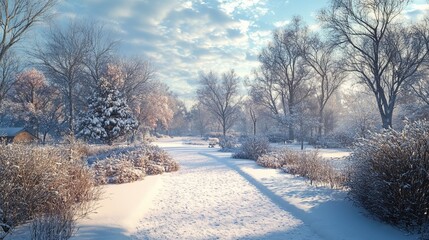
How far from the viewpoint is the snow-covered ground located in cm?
508

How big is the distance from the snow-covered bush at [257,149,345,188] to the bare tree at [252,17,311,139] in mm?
18588

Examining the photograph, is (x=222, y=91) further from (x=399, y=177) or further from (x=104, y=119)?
(x=399, y=177)

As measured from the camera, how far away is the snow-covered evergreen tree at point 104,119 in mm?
21641

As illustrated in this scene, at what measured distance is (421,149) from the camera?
4.75 metres

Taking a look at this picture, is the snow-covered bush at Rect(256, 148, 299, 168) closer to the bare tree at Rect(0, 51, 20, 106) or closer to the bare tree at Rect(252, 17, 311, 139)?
the bare tree at Rect(252, 17, 311, 139)

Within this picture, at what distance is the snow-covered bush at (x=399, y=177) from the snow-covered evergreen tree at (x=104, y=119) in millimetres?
19859

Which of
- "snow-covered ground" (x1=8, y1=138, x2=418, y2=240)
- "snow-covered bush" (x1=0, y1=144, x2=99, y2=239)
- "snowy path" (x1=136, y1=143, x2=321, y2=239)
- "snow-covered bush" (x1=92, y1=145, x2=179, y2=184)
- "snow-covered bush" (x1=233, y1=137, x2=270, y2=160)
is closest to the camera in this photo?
"snow-covered bush" (x1=0, y1=144, x2=99, y2=239)

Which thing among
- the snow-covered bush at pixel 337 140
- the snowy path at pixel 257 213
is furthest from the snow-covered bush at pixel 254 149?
the snow-covered bush at pixel 337 140

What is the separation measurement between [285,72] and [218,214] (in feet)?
109

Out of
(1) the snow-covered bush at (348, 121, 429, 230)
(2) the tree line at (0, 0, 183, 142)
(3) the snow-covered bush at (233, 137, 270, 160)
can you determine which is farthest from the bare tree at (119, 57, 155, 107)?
(1) the snow-covered bush at (348, 121, 429, 230)

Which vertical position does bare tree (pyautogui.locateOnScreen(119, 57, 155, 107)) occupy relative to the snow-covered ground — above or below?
above

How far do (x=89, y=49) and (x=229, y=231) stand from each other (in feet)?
99.4

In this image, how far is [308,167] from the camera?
10367mm

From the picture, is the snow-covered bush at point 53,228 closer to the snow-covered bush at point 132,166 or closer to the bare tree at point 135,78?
the snow-covered bush at point 132,166
